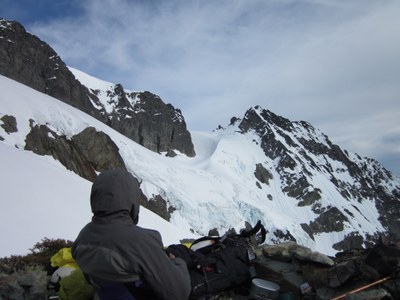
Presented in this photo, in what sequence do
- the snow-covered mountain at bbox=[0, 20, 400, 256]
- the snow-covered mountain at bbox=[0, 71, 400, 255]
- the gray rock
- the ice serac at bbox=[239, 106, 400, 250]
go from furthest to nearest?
the ice serac at bbox=[239, 106, 400, 250] → the gray rock → the snow-covered mountain at bbox=[0, 20, 400, 256] → the snow-covered mountain at bbox=[0, 71, 400, 255]

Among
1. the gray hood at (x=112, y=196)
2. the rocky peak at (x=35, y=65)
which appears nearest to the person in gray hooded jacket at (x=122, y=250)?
the gray hood at (x=112, y=196)

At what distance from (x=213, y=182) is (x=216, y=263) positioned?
5673cm

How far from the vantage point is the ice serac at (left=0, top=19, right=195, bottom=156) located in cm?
5938

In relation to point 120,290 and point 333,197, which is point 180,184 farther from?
point 333,197

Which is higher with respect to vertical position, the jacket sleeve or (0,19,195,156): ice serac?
(0,19,195,156): ice serac

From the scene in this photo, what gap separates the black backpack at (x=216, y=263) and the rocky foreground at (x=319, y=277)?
0.16 metres

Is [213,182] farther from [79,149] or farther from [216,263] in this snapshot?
[216,263]

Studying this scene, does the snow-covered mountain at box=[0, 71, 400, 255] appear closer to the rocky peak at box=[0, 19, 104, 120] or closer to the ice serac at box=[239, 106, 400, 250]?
the ice serac at box=[239, 106, 400, 250]

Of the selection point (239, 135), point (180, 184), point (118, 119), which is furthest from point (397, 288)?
point (239, 135)

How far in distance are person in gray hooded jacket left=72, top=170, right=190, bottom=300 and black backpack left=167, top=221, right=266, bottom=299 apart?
1650 millimetres

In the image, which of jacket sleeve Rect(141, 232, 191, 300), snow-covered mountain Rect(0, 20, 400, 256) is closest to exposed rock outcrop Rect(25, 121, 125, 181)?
snow-covered mountain Rect(0, 20, 400, 256)

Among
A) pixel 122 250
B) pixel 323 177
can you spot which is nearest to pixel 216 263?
pixel 122 250

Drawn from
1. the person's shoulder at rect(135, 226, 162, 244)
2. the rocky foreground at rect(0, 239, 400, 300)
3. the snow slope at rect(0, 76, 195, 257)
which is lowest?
the rocky foreground at rect(0, 239, 400, 300)

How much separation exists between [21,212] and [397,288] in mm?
9499
